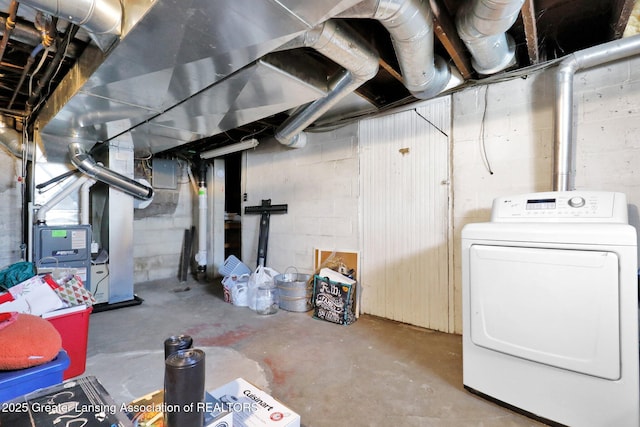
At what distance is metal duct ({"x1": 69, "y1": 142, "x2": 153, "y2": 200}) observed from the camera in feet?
10.9

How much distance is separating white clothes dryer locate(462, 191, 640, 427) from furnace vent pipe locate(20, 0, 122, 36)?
7.20 feet

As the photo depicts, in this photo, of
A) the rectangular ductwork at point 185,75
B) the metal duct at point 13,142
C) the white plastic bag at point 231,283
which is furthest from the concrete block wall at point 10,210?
the white plastic bag at point 231,283

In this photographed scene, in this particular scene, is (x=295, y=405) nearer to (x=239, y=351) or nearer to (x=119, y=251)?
(x=239, y=351)

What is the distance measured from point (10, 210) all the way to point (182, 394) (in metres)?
4.49

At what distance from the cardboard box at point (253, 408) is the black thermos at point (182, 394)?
5.7 inches

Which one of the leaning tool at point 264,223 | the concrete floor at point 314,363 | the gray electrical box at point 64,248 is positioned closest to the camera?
the concrete floor at point 314,363

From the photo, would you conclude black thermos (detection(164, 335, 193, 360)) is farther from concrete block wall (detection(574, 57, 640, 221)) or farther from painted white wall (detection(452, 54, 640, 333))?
concrete block wall (detection(574, 57, 640, 221))

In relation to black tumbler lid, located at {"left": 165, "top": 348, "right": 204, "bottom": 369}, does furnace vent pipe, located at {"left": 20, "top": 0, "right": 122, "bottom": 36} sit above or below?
above

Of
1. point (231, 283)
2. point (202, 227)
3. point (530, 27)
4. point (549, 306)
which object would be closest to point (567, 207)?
point (549, 306)

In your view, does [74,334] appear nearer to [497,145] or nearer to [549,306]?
[549,306]

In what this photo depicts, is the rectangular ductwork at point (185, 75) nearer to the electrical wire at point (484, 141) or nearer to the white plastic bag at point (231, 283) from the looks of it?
the electrical wire at point (484, 141)

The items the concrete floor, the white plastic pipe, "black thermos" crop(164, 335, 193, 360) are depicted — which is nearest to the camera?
"black thermos" crop(164, 335, 193, 360)

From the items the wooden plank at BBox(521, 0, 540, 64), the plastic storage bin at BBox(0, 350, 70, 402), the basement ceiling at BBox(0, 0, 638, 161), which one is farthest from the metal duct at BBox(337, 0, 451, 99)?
the plastic storage bin at BBox(0, 350, 70, 402)

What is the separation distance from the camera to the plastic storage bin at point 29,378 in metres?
0.85
